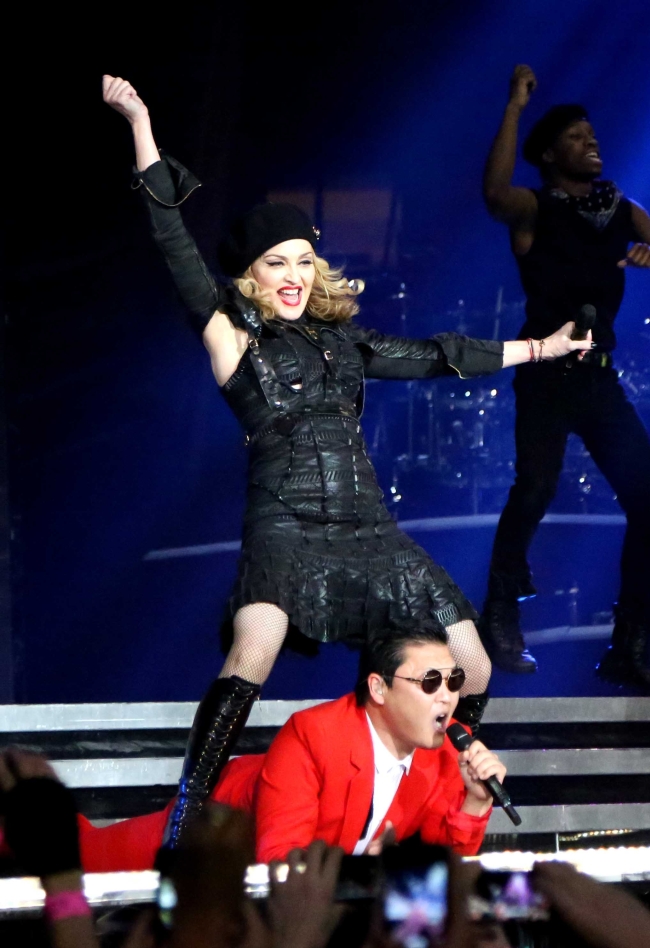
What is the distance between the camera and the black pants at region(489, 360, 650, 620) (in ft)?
13.4

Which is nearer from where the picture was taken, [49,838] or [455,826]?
[49,838]

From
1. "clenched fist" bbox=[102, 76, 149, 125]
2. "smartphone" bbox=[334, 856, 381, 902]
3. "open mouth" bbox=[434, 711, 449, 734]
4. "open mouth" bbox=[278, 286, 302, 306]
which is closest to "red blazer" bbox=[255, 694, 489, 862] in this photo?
"open mouth" bbox=[434, 711, 449, 734]

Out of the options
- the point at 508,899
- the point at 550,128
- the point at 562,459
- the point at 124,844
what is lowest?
the point at 124,844

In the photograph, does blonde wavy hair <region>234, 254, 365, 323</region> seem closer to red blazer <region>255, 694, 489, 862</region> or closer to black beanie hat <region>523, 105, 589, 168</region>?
red blazer <region>255, 694, 489, 862</region>

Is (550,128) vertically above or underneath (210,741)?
above

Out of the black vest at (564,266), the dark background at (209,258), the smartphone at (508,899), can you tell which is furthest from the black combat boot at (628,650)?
the smartphone at (508,899)

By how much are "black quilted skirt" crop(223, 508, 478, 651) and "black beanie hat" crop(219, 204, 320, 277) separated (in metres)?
0.73

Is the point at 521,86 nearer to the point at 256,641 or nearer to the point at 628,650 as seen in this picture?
the point at 628,650

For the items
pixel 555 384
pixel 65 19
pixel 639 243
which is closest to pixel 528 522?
pixel 555 384

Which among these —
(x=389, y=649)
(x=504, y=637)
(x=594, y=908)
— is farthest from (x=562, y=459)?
(x=594, y=908)

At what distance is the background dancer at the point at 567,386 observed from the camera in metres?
4.08

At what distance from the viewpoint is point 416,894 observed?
1.46m

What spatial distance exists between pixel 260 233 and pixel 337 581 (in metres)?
0.97

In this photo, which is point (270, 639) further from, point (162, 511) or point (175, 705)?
point (162, 511)
